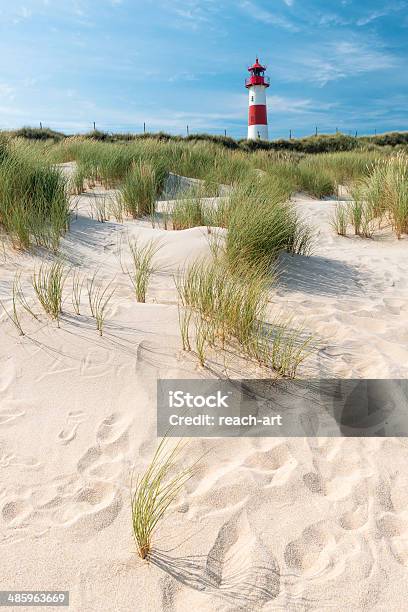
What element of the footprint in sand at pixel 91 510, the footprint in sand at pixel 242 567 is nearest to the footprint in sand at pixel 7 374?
the footprint in sand at pixel 91 510

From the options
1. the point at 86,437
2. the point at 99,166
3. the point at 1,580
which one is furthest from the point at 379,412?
the point at 99,166

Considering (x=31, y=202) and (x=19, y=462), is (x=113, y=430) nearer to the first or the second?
(x=19, y=462)

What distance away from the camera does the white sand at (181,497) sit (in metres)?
1.58

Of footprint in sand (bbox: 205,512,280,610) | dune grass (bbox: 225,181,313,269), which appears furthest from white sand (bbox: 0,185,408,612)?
dune grass (bbox: 225,181,313,269)

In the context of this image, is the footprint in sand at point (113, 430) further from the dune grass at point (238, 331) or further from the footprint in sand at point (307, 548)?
the footprint in sand at point (307, 548)

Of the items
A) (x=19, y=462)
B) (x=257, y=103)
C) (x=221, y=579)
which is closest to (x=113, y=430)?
(x=19, y=462)

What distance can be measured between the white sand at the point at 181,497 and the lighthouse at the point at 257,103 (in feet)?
94.3

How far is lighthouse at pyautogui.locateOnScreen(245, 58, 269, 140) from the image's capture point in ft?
97.3

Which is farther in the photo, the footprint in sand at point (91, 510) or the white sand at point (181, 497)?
the footprint in sand at point (91, 510)

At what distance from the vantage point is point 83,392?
254 centimetres

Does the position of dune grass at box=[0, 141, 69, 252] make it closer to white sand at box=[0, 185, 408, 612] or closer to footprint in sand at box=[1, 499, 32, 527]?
white sand at box=[0, 185, 408, 612]

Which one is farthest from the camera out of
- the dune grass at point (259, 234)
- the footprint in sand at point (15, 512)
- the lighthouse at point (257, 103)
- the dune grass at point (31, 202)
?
the lighthouse at point (257, 103)

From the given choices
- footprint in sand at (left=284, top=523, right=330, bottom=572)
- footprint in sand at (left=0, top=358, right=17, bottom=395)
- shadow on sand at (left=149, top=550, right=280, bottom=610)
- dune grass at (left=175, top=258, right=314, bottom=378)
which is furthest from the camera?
dune grass at (left=175, top=258, right=314, bottom=378)

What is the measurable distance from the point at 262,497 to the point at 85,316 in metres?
1.83
